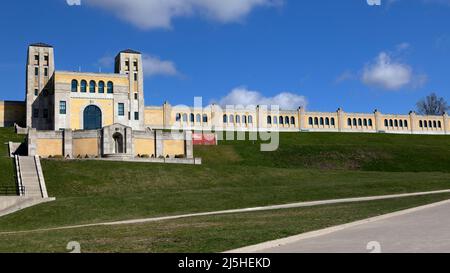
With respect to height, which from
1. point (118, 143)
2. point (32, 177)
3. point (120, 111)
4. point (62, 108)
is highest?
point (62, 108)

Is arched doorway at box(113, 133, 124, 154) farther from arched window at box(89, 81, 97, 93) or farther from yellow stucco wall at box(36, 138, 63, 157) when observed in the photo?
arched window at box(89, 81, 97, 93)

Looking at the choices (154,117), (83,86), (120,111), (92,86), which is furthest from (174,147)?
(154,117)

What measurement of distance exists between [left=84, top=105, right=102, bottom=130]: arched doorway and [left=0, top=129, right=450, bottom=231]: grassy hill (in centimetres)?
1255

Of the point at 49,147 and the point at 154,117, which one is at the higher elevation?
the point at 154,117

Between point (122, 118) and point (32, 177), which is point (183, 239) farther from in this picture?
point (122, 118)

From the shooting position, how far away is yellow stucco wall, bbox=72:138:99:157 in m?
67.6

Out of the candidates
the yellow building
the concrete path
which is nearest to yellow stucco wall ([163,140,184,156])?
the yellow building

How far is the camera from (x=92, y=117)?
92.9 m

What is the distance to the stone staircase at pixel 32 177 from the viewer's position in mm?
42469

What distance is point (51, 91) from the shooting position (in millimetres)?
97250

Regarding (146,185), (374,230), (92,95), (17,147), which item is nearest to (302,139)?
(92,95)

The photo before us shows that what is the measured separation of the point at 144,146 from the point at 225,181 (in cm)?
2168
